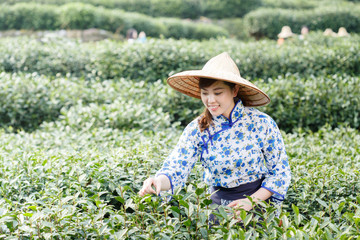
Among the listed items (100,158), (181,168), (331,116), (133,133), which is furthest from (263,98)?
(331,116)

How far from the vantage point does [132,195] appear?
1872 mm

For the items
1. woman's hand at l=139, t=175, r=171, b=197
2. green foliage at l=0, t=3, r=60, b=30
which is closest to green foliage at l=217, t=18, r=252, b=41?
green foliage at l=0, t=3, r=60, b=30

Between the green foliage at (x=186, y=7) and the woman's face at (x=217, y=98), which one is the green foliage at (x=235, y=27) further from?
the woman's face at (x=217, y=98)

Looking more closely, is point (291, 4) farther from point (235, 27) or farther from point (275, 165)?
point (275, 165)

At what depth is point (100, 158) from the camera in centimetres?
265

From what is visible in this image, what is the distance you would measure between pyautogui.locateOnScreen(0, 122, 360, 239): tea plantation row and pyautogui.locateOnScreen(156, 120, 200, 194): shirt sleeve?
0.33ft

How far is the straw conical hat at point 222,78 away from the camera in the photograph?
196 centimetres

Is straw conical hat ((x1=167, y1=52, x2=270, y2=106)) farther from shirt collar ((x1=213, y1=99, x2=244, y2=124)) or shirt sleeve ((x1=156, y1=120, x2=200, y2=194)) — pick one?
shirt sleeve ((x1=156, y1=120, x2=200, y2=194))

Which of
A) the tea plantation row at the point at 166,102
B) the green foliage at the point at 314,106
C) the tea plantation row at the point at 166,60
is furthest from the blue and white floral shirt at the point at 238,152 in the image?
the tea plantation row at the point at 166,60

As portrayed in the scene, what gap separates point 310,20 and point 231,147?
16162 mm

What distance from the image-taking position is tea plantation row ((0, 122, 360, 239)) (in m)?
1.67

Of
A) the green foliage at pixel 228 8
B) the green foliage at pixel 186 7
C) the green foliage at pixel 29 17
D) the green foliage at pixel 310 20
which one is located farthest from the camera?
the green foliage at pixel 228 8

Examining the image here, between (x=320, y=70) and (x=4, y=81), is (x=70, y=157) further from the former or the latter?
(x=320, y=70)

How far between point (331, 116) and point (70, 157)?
11.6ft
